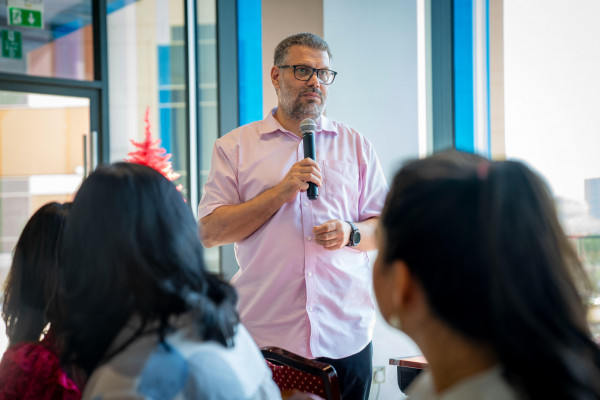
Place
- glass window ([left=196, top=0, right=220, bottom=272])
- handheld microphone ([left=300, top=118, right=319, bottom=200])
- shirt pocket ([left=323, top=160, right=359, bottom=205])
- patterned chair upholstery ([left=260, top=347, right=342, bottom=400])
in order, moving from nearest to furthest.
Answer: patterned chair upholstery ([left=260, top=347, right=342, bottom=400]) < handheld microphone ([left=300, top=118, right=319, bottom=200]) < shirt pocket ([left=323, top=160, right=359, bottom=205]) < glass window ([left=196, top=0, right=220, bottom=272])

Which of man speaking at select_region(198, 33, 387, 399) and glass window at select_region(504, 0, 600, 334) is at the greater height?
glass window at select_region(504, 0, 600, 334)

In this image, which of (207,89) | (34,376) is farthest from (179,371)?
(207,89)

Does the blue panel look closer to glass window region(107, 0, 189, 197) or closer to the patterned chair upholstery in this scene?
glass window region(107, 0, 189, 197)

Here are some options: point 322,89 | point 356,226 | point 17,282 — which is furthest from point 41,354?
point 322,89

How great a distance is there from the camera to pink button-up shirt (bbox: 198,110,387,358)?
6.79 feet

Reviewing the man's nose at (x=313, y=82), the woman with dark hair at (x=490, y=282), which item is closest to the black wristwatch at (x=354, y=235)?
the man's nose at (x=313, y=82)

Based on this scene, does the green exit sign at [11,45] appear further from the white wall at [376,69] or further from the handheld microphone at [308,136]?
the handheld microphone at [308,136]

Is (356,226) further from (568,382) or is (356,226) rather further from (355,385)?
(568,382)

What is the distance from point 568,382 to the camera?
0.71 m

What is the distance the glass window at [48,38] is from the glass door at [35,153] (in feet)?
0.64

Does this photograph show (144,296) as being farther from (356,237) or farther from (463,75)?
(463,75)

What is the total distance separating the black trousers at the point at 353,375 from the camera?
2047mm

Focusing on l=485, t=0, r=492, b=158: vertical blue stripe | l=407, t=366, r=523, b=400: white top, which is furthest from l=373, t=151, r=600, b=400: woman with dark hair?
l=485, t=0, r=492, b=158: vertical blue stripe

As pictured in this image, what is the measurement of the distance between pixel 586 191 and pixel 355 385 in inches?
57.0
